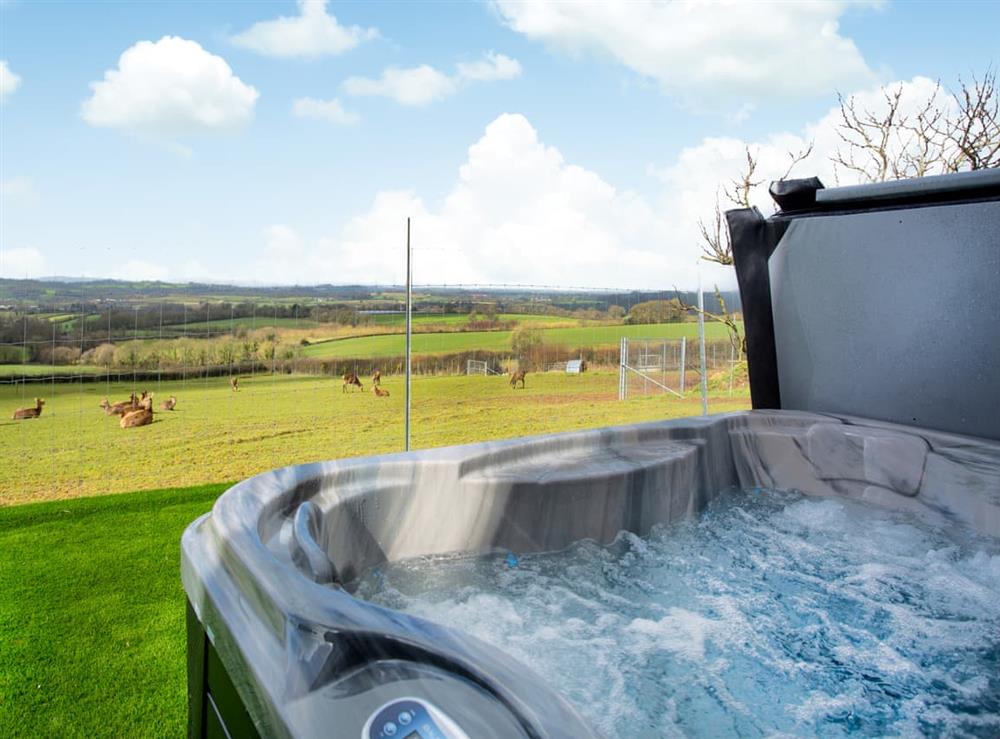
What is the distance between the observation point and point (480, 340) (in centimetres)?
411

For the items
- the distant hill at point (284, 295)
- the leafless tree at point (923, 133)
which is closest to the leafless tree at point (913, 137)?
the leafless tree at point (923, 133)

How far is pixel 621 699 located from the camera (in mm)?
953

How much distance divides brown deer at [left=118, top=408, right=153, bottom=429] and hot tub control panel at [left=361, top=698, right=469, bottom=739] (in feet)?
10.7

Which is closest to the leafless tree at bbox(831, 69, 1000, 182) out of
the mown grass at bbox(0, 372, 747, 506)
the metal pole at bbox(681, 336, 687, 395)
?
the metal pole at bbox(681, 336, 687, 395)

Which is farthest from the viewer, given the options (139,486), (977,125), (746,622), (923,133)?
(923,133)

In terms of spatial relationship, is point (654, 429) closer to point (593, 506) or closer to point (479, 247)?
point (593, 506)

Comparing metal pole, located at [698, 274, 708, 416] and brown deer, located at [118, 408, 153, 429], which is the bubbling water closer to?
brown deer, located at [118, 408, 153, 429]

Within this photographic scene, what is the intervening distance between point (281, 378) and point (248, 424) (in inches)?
11.4

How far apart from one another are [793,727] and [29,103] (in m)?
3.50

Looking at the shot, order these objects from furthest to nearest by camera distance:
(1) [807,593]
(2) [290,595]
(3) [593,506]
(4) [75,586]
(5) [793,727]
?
(4) [75,586] < (3) [593,506] < (1) [807,593] < (5) [793,727] < (2) [290,595]

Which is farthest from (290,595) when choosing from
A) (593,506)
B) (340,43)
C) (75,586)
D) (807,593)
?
(340,43)

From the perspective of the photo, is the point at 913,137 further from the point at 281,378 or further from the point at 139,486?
the point at 139,486

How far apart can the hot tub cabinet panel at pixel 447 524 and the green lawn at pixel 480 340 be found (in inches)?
85.1

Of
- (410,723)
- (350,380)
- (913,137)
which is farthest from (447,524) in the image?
(913,137)
